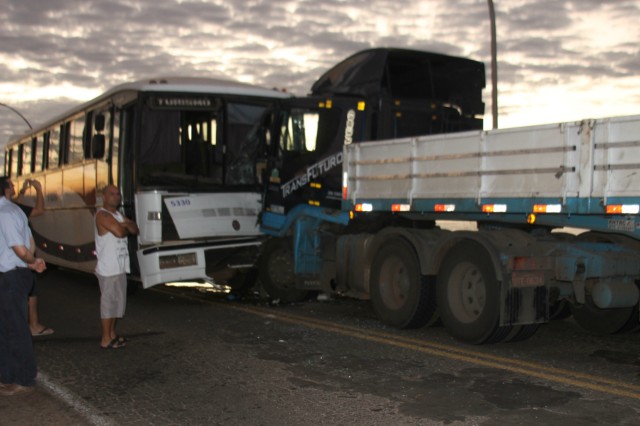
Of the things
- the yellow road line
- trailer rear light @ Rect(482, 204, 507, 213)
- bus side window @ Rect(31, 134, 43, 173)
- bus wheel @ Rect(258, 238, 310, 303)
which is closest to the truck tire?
trailer rear light @ Rect(482, 204, 507, 213)

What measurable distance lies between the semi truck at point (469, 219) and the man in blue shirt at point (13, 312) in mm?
4456

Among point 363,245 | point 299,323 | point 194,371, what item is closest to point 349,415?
point 194,371

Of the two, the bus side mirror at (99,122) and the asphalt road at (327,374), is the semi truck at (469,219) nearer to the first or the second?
the asphalt road at (327,374)

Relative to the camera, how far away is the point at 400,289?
939cm

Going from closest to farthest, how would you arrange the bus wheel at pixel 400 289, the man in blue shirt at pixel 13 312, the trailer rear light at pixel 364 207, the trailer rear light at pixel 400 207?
the man in blue shirt at pixel 13 312
the bus wheel at pixel 400 289
the trailer rear light at pixel 400 207
the trailer rear light at pixel 364 207

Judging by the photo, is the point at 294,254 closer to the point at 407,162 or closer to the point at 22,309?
the point at 407,162

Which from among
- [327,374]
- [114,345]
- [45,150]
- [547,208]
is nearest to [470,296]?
[547,208]

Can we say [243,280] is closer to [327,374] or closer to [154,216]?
[154,216]

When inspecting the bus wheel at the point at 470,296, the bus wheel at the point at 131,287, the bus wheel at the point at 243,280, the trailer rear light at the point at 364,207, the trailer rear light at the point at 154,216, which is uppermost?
the trailer rear light at the point at 364,207

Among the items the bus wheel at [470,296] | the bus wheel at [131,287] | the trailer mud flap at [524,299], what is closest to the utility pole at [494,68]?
the bus wheel at [470,296]

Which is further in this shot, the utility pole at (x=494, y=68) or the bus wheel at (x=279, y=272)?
the utility pole at (x=494, y=68)

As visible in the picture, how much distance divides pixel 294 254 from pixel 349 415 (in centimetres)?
571

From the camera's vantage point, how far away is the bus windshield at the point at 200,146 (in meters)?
11.2

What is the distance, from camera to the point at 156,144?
11.3m
